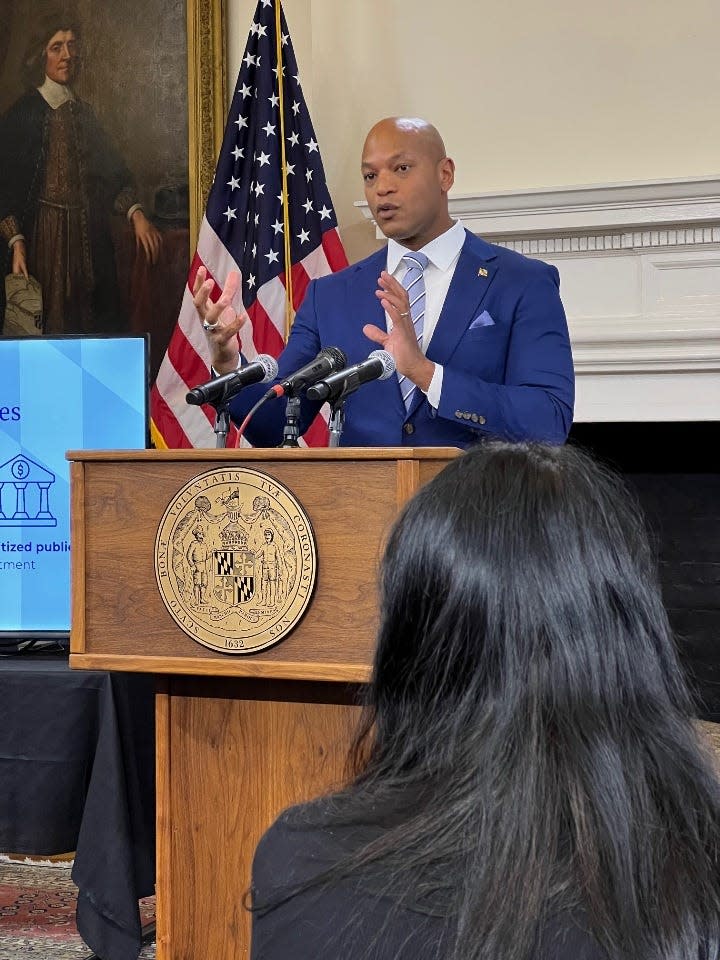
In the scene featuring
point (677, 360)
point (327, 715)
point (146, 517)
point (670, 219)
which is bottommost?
point (327, 715)

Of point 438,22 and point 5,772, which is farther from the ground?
point 438,22

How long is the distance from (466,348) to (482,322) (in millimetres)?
58

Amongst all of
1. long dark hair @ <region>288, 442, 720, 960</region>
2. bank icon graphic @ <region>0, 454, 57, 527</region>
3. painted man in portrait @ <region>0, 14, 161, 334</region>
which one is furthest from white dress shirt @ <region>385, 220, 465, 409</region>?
painted man in portrait @ <region>0, 14, 161, 334</region>

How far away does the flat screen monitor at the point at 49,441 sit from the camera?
2248mm

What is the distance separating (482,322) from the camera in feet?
7.77

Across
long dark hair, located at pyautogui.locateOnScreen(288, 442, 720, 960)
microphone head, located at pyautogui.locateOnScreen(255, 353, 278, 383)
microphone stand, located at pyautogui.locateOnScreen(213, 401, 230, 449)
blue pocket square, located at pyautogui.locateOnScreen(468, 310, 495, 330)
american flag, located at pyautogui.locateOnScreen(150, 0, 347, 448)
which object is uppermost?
american flag, located at pyautogui.locateOnScreen(150, 0, 347, 448)

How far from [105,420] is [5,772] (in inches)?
25.3

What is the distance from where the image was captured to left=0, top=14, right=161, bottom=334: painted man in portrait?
4797mm

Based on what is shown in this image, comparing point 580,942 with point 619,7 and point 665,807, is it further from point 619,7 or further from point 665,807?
point 619,7

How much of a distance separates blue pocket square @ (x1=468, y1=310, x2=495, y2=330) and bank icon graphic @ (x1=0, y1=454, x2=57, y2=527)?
837 millimetres

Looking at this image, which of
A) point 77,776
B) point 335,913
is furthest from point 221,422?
point 335,913

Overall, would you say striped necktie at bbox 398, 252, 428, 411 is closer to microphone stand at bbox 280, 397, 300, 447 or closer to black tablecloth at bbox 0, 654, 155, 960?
microphone stand at bbox 280, 397, 300, 447

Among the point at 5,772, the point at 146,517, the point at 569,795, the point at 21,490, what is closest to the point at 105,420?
the point at 21,490

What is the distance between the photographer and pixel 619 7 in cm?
414
